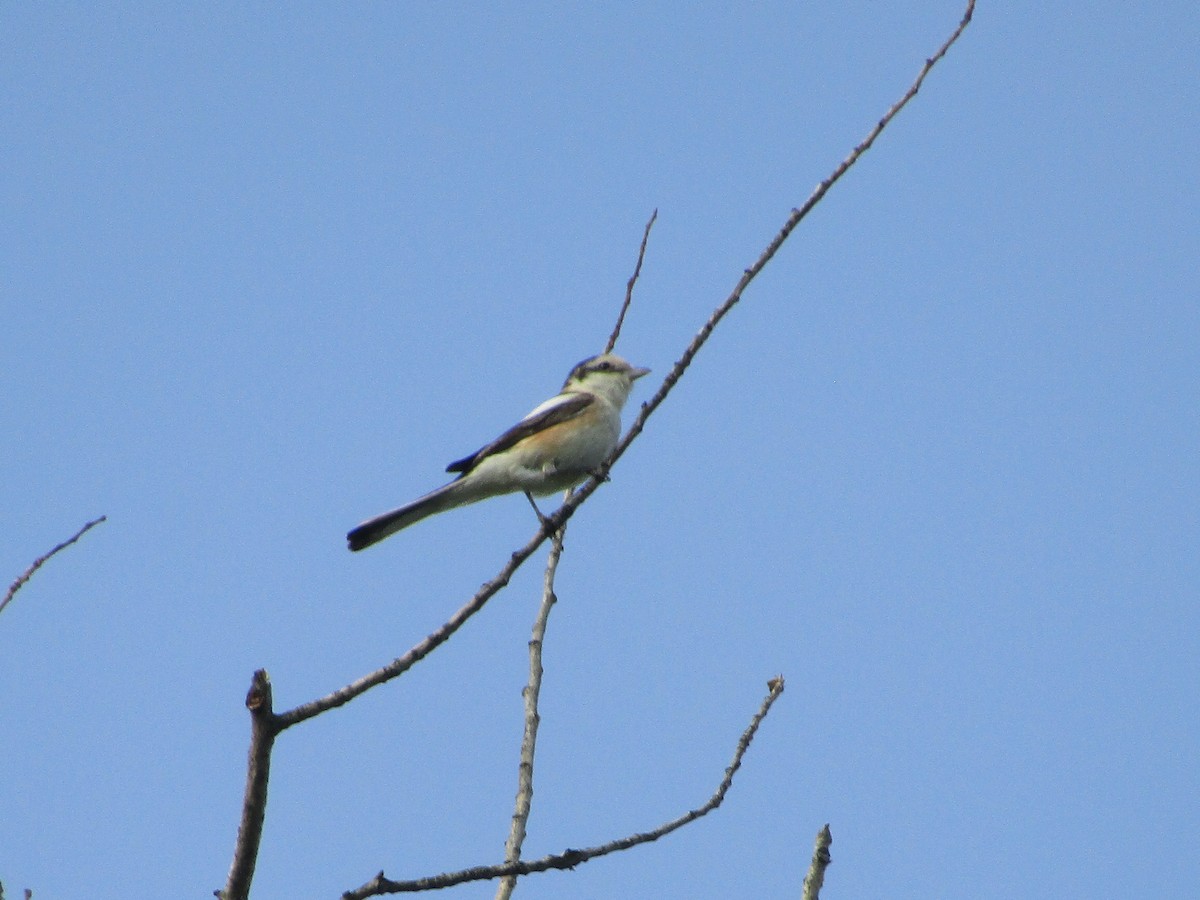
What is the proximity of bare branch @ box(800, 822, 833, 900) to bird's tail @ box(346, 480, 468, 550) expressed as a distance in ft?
11.9

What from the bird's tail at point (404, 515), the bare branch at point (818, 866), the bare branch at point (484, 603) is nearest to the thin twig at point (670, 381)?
the bare branch at point (484, 603)

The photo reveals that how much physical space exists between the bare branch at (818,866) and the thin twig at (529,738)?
873 millimetres

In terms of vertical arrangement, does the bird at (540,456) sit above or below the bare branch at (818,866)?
above

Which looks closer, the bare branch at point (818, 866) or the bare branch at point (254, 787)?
the bare branch at point (254, 787)

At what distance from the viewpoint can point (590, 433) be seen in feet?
24.6

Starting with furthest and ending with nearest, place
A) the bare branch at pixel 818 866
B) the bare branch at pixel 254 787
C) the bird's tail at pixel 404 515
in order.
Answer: the bird's tail at pixel 404 515, the bare branch at pixel 818 866, the bare branch at pixel 254 787

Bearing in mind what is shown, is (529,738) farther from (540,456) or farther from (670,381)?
(540,456)

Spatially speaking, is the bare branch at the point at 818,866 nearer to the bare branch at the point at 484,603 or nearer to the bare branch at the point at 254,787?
the bare branch at the point at 484,603

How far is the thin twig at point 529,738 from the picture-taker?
12.3ft

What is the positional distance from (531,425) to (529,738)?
3552 mm

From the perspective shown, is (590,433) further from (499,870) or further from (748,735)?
(499,870)

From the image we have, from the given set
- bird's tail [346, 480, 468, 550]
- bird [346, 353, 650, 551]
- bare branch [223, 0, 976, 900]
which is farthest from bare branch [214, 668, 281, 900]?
bird [346, 353, 650, 551]

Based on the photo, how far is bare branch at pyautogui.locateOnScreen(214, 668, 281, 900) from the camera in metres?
2.60

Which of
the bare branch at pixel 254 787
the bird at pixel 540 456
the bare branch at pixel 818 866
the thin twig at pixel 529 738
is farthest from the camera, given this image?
the bird at pixel 540 456
